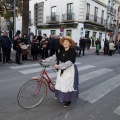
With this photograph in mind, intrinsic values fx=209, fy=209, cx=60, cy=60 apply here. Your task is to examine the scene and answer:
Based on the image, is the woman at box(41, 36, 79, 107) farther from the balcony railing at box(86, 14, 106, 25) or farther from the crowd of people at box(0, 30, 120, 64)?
the balcony railing at box(86, 14, 106, 25)

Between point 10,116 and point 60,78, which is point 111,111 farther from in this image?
point 10,116

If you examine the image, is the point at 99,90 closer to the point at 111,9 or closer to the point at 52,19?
the point at 52,19

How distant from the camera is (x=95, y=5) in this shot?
3191cm

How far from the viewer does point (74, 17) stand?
96.0 feet

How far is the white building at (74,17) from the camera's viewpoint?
2900 cm

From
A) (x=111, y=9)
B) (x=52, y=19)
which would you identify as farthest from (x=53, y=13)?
(x=111, y=9)

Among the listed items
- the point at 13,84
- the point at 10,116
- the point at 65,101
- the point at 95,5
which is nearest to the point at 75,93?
the point at 65,101

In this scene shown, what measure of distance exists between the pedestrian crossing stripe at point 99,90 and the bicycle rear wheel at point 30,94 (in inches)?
54.1

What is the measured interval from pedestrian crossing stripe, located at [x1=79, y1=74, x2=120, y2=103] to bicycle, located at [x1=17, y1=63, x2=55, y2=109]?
1.32 meters

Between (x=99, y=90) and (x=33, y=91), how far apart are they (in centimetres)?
247

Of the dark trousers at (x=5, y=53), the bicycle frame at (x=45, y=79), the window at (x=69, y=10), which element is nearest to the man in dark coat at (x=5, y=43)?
the dark trousers at (x=5, y=53)

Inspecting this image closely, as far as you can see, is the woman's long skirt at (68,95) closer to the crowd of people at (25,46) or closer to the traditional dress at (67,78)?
the traditional dress at (67,78)

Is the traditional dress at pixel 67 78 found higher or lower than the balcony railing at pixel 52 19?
lower

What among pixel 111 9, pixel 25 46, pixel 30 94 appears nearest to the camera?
pixel 30 94
